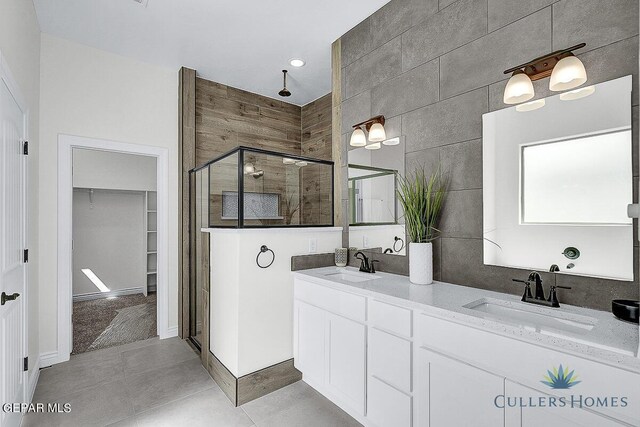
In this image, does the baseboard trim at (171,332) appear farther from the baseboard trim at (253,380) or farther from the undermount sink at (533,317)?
the undermount sink at (533,317)

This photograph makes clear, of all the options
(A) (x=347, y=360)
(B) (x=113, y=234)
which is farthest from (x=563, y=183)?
(B) (x=113, y=234)

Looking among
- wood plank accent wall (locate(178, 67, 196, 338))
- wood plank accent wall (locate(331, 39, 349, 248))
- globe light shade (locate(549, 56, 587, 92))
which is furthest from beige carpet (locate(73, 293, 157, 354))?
globe light shade (locate(549, 56, 587, 92))

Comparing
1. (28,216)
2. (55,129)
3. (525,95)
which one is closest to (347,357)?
(525,95)

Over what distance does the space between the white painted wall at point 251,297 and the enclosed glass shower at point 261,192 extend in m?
0.14

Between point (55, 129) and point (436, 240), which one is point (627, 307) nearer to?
point (436, 240)

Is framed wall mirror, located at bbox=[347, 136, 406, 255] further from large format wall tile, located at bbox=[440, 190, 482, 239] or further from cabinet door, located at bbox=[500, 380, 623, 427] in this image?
cabinet door, located at bbox=[500, 380, 623, 427]

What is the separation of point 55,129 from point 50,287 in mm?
1471

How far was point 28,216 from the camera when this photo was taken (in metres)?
2.35

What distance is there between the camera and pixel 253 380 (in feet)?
7.64

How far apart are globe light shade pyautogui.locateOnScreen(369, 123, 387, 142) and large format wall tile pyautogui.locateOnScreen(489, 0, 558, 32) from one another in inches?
36.6

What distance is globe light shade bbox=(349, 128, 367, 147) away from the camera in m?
2.69

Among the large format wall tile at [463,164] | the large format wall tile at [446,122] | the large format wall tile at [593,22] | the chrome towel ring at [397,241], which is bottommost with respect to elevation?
the chrome towel ring at [397,241]

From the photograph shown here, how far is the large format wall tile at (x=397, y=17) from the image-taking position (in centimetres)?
228

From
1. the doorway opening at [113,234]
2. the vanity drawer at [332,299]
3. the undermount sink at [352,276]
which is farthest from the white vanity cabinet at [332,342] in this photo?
the doorway opening at [113,234]
